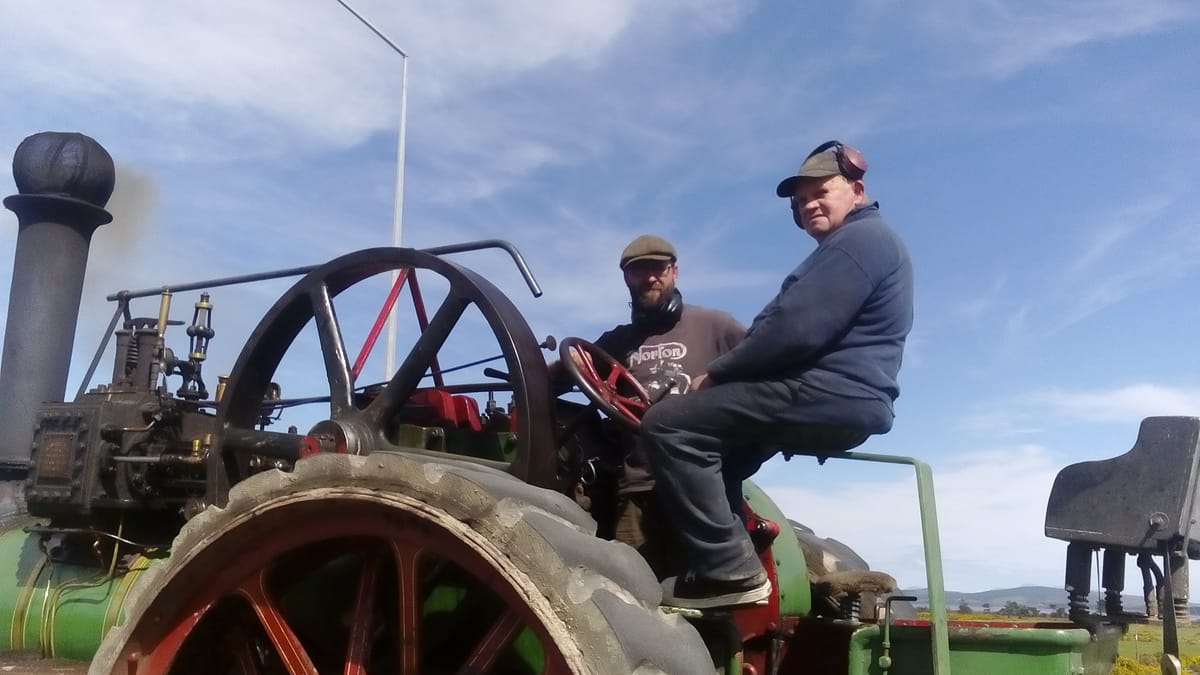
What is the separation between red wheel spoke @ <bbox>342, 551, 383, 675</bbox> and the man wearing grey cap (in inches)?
27.5

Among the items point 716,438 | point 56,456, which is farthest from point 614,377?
point 56,456

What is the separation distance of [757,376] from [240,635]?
4.82ft

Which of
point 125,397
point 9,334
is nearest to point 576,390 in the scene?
point 125,397

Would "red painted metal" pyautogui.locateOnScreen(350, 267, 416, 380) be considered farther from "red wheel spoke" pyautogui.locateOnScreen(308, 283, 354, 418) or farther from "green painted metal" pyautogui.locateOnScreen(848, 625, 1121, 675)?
"green painted metal" pyautogui.locateOnScreen(848, 625, 1121, 675)

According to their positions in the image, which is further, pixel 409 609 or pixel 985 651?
pixel 985 651

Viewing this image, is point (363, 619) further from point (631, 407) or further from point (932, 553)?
point (932, 553)

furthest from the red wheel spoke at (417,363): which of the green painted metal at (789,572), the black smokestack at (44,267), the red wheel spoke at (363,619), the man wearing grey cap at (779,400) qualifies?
the black smokestack at (44,267)

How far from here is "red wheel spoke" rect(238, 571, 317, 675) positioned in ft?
8.02

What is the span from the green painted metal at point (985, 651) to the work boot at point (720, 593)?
32 centimetres

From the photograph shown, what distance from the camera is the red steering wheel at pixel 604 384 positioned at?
111 inches

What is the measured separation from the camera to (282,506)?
2.36m

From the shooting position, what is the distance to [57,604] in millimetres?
4328

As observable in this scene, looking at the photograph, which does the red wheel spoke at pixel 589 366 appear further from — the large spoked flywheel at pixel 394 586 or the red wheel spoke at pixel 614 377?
the large spoked flywheel at pixel 394 586

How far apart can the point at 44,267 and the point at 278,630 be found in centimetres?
349
